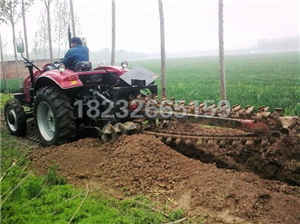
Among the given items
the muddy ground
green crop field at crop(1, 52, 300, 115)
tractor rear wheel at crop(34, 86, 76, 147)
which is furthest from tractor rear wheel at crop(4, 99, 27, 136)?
green crop field at crop(1, 52, 300, 115)

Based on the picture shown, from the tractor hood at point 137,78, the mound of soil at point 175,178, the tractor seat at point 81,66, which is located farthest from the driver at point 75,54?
the mound of soil at point 175,178

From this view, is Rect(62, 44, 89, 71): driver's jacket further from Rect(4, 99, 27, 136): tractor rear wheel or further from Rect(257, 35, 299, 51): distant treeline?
Rect(257, 35, 299, 51): distant treeline

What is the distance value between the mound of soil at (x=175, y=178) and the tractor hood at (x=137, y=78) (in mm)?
993

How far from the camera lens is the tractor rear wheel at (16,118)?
6.21m

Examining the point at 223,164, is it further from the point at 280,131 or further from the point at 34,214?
the point at 34,214

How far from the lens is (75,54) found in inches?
220

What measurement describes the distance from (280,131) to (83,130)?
10.7 ft

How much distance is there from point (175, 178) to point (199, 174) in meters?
0.30

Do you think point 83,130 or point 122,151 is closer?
point 122,151

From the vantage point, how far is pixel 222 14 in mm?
7473

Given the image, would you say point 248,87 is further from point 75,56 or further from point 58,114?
point 58,114

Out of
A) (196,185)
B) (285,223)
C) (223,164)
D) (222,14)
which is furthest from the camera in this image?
(222,14)

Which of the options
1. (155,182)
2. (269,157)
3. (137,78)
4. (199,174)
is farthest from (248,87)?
(155,182)

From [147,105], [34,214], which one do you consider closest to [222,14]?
[147,105]
